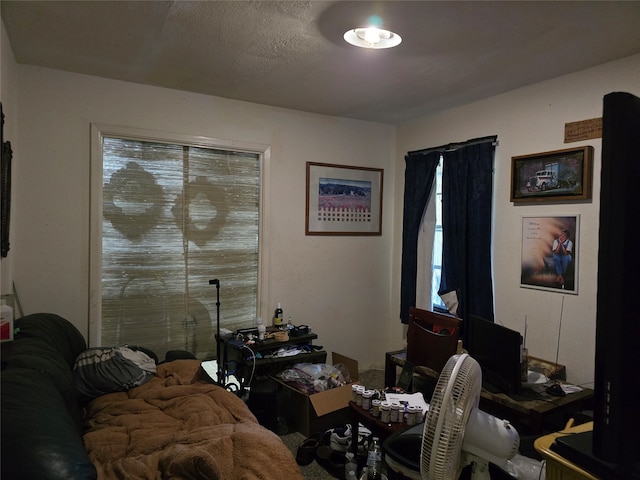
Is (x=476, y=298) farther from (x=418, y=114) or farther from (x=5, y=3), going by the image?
(x=5, y=3)

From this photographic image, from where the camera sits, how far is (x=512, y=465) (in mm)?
1749

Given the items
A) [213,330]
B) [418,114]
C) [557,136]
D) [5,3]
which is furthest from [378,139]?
[5,3]

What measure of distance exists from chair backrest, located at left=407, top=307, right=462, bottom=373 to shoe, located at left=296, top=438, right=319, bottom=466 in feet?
2.97

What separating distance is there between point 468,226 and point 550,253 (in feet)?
2.20

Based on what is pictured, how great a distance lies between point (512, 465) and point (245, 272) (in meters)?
2.38

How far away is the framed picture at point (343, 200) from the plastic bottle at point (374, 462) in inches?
78.5

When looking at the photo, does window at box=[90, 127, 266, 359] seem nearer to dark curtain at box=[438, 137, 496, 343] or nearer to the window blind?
the window blind

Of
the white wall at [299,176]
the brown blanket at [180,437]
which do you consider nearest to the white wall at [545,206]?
the white wall at [299,176]

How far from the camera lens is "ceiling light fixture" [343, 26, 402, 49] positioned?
212 cm

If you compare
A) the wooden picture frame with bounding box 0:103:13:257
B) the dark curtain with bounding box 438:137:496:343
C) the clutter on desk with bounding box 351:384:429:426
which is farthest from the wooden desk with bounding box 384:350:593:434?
the wooden picture frame with bounding box 0:103:13:257

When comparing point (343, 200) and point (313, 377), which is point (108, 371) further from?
point (343, 200)

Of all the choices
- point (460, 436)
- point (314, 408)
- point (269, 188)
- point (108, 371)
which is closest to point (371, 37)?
point (269, 188)

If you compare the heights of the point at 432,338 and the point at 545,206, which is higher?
the point at 545,206

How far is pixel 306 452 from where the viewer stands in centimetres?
252
